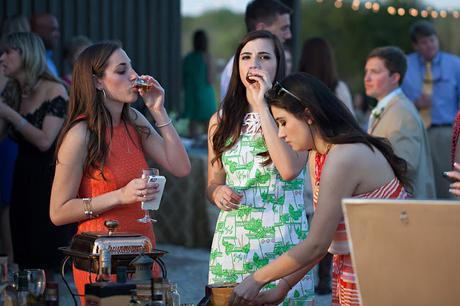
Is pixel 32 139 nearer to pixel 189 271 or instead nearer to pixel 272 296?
pixel 189 271

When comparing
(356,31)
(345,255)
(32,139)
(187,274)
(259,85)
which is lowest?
(187,274)

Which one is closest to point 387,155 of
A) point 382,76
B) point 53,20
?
point 382,76

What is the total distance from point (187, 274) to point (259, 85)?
393 centimetres

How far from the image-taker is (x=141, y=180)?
4.05 metres

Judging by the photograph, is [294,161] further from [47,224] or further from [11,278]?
[47,224]

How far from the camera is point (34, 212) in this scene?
21.8ft

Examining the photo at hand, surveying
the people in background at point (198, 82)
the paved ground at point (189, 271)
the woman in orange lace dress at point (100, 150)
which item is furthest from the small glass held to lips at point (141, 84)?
the people in background at point (198, 82)

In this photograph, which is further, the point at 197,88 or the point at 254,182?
the point at 197,88

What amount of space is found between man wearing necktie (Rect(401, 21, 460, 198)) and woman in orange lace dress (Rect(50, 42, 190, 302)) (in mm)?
4957

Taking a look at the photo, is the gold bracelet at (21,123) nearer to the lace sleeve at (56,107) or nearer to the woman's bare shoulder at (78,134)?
the lace sleeve at (56,107)

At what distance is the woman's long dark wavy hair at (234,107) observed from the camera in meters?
4.57

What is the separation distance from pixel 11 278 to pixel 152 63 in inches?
333

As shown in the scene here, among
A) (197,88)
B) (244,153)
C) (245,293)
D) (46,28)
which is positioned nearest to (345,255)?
(245,293)

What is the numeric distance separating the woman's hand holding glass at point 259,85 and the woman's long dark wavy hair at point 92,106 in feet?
1.77
